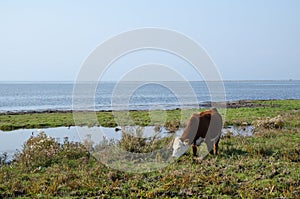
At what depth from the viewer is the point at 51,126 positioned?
107ft

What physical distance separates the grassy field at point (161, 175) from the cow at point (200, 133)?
0.40 meters

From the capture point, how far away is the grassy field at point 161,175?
32.5 feet

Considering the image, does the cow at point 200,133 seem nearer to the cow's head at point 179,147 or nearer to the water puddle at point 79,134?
the cow's head at point 179,147

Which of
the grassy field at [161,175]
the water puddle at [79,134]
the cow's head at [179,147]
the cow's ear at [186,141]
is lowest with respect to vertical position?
the water puddle at [79,134]

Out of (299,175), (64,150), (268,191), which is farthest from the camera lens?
(64,150)

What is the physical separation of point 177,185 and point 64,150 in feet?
20.4

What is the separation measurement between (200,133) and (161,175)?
3.38m

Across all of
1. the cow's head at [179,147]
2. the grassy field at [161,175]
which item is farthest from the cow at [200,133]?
the grassy field at [161,175]

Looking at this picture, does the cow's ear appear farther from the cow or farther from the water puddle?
the water puddle

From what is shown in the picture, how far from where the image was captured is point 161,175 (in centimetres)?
1150

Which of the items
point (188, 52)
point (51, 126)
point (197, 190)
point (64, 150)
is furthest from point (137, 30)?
point (51, 126)

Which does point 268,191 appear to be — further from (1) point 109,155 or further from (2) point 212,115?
(1) point 109,155

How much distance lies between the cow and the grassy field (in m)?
0.40

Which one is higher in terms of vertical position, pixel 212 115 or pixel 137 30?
pixel 137 30
